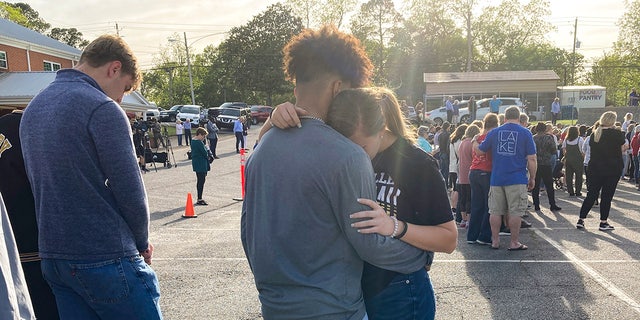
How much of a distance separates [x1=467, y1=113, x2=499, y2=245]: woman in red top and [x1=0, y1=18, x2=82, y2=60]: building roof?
33944 millimetres

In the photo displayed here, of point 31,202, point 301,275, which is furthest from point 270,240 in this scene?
point 31,202

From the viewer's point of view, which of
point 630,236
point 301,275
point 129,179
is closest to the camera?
point 301,275

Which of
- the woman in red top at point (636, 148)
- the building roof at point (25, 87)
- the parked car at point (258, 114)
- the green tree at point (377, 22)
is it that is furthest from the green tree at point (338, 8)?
the woman in red top at point (636, 148)

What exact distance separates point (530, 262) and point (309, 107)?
5.25 m

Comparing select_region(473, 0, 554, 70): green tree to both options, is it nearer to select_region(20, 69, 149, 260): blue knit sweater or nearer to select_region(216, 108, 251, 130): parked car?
select_region(216, 108, 251, 130): parked car

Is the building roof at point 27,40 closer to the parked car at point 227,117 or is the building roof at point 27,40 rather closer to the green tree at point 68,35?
the parked car at point 227,117

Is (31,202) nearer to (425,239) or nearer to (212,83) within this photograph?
(425,239)

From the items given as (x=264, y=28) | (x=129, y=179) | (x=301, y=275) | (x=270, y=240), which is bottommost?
(x=301, y=275)

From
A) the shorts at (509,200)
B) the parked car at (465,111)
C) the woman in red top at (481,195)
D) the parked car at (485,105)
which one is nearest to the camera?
the shorts at (509,200)

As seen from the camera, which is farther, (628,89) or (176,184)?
(628,89)

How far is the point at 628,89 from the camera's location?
175 feet

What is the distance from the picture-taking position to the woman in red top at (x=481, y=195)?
698 cm

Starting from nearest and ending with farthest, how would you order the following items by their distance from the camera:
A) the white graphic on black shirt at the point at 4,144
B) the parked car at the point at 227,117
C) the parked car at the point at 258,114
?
the white graphic on black shirt at the point at 4,144 < the parked car at the point at 227,117 < the parked car at the point at 258,114

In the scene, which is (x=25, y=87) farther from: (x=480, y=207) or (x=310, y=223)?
(x=310, y=223)
